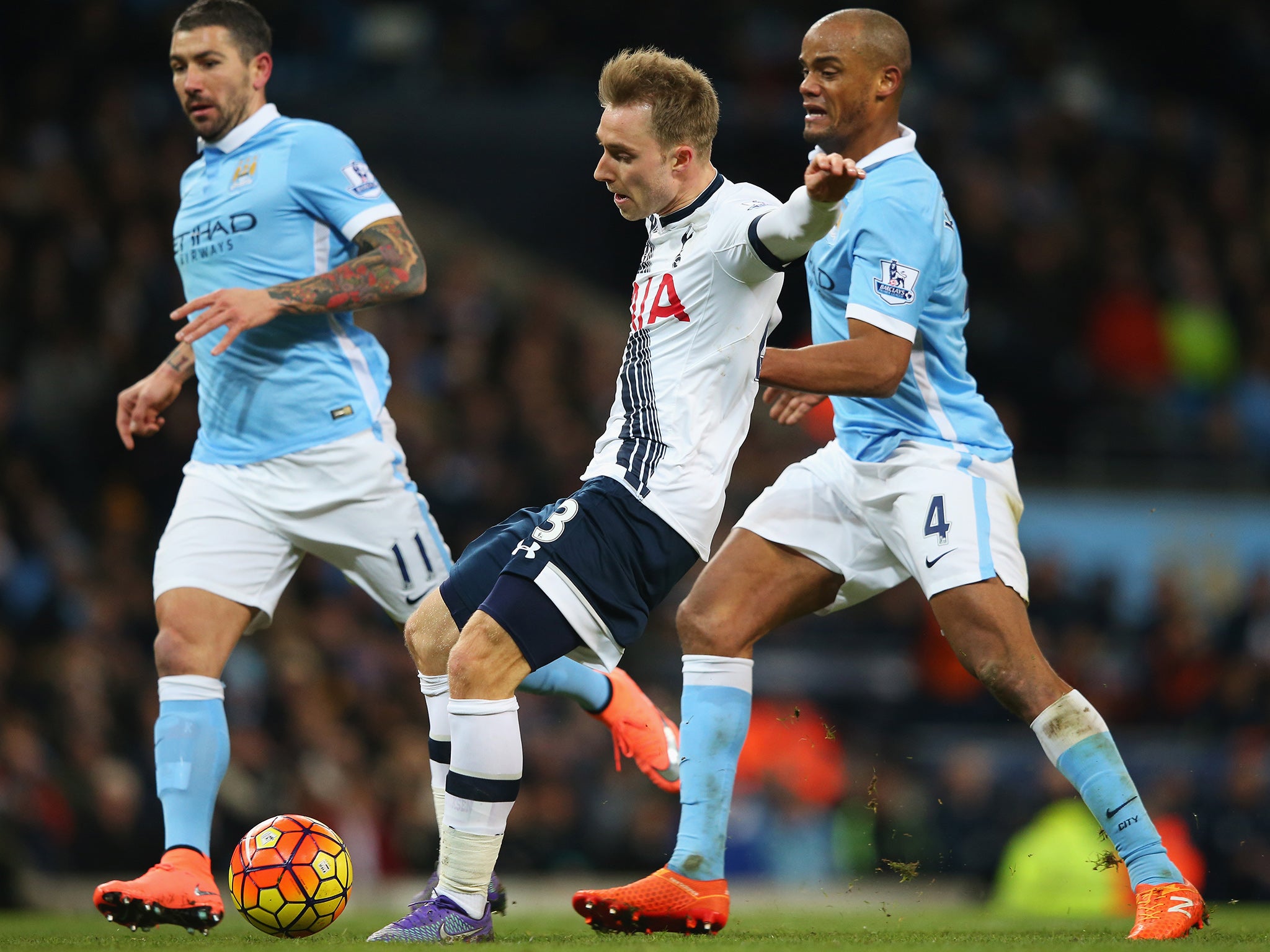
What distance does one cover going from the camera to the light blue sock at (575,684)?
5785 millimetres

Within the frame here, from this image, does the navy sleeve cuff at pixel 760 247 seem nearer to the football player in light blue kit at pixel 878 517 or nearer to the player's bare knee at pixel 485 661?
the football player in light blue kit at pixel 878 517

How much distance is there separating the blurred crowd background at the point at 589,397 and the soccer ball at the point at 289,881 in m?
1.80

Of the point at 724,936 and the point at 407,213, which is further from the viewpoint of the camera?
the point at 407,213

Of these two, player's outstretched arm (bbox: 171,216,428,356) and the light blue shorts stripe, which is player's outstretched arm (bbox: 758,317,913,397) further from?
player's outstretched arm (bbox: 171,216,428,356)

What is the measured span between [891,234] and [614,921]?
229 cm

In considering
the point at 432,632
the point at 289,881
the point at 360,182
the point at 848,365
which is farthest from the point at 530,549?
the point at 360,182

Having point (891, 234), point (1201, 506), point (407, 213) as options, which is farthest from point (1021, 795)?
point (407, 213)

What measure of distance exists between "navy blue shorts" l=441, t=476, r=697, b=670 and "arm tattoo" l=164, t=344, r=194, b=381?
5.18ft

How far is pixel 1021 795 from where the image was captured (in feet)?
34.9

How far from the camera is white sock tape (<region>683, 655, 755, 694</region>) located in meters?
5.32

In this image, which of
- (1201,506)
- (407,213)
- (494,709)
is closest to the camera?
(494,709)

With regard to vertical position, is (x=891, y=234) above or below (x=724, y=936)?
above

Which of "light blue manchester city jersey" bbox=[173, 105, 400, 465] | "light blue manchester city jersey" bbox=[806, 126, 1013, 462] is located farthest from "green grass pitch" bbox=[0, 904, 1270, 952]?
"light blue manchester city jersey" bbox=[173, 105, 400, 465]

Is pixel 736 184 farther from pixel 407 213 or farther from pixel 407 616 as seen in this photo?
pixel 407 213
